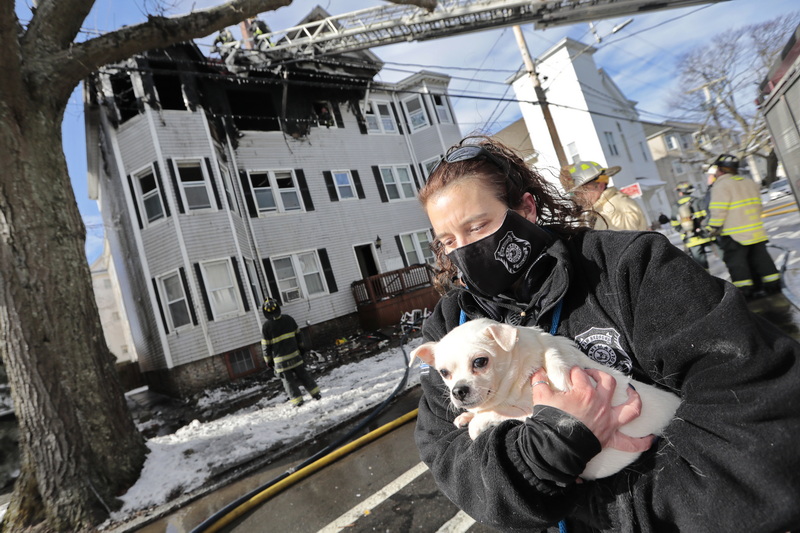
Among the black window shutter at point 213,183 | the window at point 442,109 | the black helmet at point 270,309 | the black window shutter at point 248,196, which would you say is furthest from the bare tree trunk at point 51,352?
the window at point 442,109

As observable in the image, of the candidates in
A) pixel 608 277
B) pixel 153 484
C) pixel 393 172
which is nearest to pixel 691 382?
pixel 608 277

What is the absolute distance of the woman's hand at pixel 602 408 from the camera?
1269 millimetres

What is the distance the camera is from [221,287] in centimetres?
1510

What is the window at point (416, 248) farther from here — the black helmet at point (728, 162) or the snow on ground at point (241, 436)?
the black helmet at point (728, 162)

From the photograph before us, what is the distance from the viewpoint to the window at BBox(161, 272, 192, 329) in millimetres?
14742

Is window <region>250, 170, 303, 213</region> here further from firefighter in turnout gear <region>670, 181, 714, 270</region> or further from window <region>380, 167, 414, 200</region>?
firefighter in turnout gear <region>670, 181, 714, 270</region>

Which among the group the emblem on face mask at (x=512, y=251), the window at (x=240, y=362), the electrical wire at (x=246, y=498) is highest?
the emblem on face mask at (x=512, y=251)

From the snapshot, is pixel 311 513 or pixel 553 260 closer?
pixel 553 260

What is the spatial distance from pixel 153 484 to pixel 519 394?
6.29 m

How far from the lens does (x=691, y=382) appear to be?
1.17 metres

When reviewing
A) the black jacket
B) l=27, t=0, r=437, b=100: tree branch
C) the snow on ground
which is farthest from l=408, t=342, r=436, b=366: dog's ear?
l=27, t=0, r=437, b=100: tree branch

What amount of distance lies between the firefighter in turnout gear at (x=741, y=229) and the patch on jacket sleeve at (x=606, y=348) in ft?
Result: 22.2

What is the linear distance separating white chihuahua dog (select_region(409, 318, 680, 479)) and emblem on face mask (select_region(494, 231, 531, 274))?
0.25 metres

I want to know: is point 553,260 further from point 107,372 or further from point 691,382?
point 107,372
